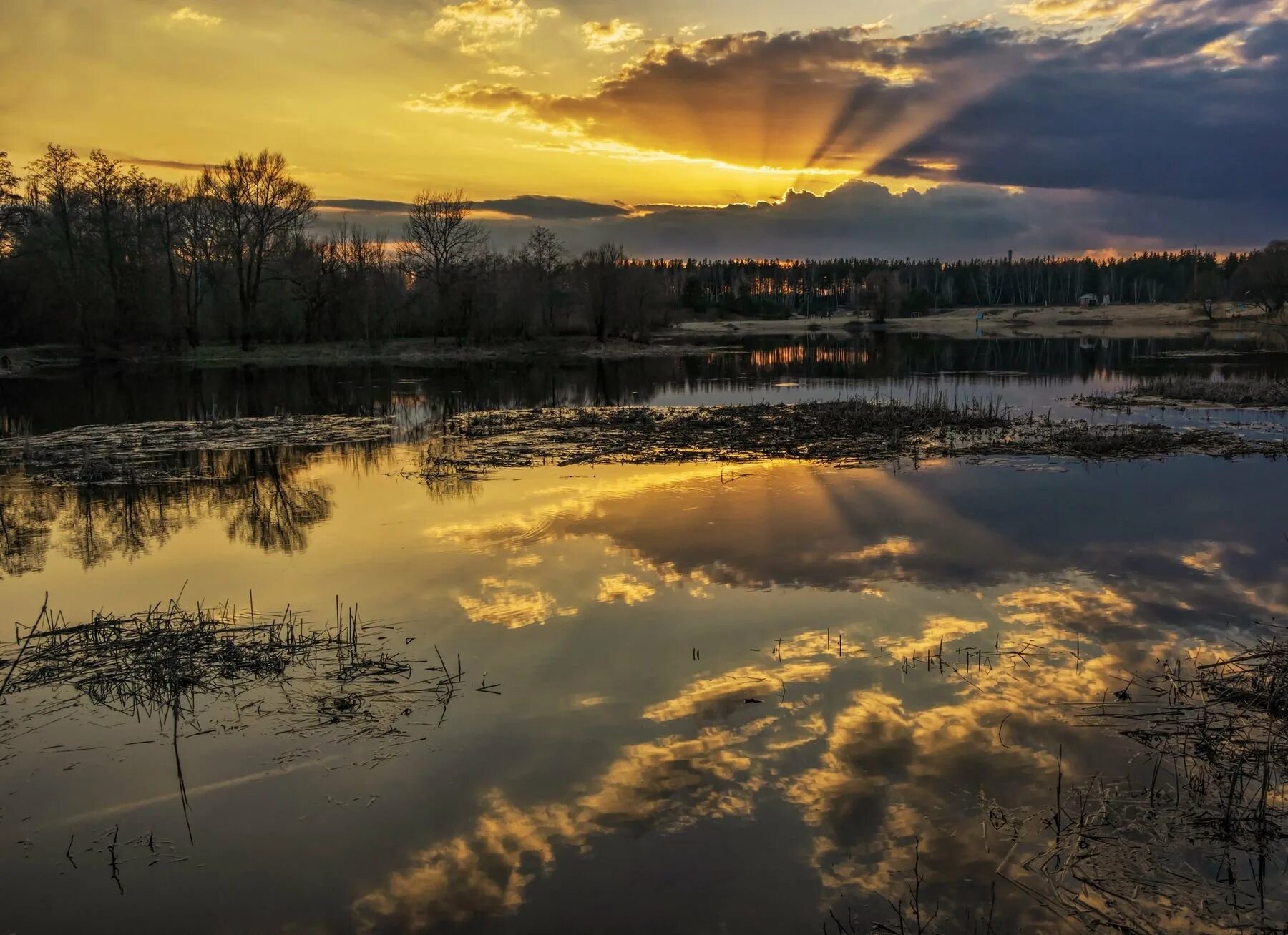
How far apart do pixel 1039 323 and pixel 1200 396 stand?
91.5m

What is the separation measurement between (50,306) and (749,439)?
211 ft

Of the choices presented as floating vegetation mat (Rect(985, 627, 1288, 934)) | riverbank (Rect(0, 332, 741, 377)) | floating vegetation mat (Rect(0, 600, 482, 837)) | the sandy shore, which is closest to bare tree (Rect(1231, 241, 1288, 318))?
the sandy shore

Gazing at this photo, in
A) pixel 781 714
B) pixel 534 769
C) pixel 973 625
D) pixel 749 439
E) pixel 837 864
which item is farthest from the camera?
pixel 749 439

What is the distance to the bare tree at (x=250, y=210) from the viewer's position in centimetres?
7044

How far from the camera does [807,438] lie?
2591cm

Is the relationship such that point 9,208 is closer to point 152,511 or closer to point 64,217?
point 64,217

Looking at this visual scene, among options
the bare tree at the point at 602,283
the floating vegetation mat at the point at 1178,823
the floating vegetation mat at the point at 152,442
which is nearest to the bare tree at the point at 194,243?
the bare tree at the point at 602,283

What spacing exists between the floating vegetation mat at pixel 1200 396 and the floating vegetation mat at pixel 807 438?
5.39m

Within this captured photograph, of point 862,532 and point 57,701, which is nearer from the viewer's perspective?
point 57,701

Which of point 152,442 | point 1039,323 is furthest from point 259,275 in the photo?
point 1039,323

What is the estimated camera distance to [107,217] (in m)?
68.4

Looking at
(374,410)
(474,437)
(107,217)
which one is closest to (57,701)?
(474,437)

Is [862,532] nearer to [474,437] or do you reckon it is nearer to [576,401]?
[474,437]

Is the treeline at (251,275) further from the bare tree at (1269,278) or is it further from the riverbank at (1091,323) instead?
the bare tree at (1269,278)
